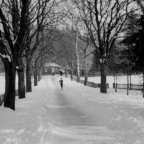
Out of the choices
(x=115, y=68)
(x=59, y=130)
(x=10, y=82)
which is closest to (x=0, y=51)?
(x=10, y=82)

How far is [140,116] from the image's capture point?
34.8 ft

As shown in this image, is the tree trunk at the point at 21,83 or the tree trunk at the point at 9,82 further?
the tree trunk at the point at 21,83

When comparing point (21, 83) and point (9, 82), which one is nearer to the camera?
point (9, 82)

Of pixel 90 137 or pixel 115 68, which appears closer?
pixel 90 137

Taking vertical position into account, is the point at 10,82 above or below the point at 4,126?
above

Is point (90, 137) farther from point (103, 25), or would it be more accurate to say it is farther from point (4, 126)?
point (103, 25)

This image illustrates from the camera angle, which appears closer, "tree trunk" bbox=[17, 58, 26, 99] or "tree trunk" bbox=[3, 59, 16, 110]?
"tree trunk" bbox=[3, 59, 16, 110]

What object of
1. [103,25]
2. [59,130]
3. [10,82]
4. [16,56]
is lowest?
[59,130]

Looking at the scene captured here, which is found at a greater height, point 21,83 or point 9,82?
point 9,82

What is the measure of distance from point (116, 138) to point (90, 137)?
91 centimetres

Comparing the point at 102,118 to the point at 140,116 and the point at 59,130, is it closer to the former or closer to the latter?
the point at 140,116

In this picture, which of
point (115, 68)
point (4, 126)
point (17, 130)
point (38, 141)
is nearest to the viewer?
point (38, 141)

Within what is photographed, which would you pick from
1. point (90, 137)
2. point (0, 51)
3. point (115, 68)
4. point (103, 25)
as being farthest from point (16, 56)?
point (115, 68)

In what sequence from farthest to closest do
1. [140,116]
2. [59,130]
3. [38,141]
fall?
[140,116], [59,130], [38,141]
